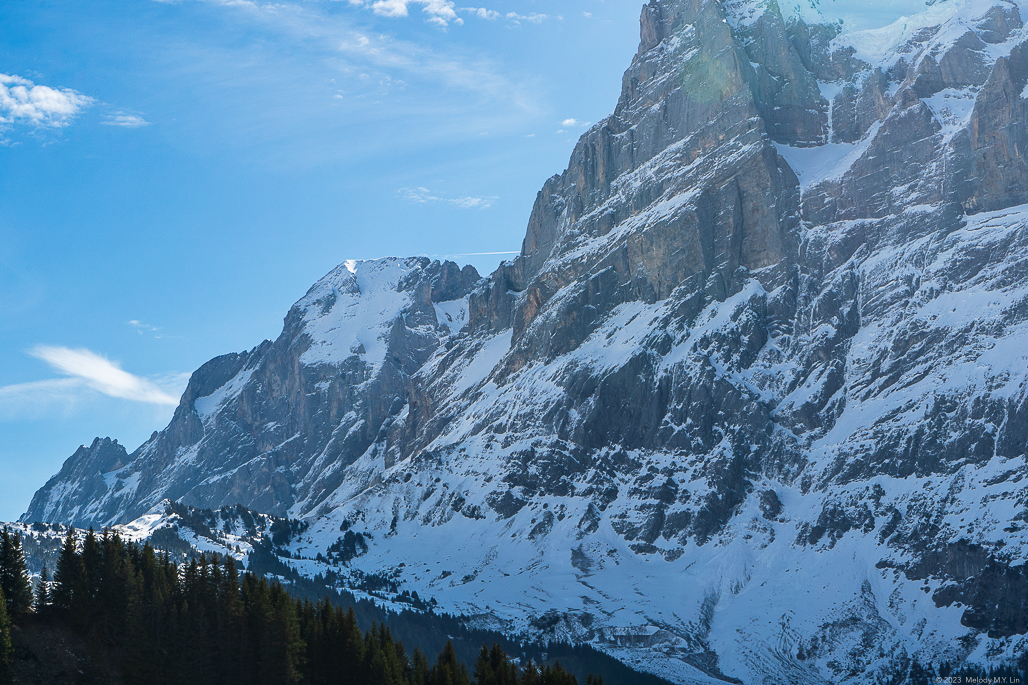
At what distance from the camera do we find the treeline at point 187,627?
10950 centimetres

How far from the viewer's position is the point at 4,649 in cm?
9712

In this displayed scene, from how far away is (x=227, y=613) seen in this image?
115125 mm

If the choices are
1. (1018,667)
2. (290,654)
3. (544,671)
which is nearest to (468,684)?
(544,671)

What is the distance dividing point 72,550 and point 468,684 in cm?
4244

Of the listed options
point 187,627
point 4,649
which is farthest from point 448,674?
point 4,649

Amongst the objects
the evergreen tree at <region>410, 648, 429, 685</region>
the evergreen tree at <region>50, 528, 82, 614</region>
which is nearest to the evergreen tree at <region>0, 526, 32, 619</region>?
the evergreen tree at <region>50, 528, 82, 614</region>

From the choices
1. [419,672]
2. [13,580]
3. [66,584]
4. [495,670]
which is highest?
[13,580]

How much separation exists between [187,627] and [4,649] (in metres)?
18.9

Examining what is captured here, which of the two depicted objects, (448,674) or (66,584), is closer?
(66,584)

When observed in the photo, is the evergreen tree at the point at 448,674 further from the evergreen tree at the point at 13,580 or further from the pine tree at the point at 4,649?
the pine tree at the point at 4,649

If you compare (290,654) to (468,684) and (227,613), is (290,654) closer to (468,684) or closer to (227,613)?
(227,613)

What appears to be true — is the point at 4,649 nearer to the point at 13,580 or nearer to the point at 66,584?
the point at 13,580

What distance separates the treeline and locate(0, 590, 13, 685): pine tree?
4.59 metres

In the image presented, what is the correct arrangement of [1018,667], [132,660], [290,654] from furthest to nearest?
[1018,667] < [290,654] < [132,660]
